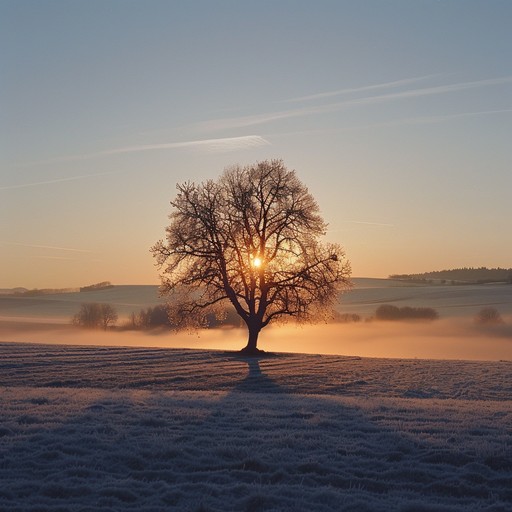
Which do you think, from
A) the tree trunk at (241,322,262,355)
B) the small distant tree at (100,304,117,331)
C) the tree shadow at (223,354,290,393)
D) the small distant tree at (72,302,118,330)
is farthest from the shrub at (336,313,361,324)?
the tree shadow at (223,354,290,393)

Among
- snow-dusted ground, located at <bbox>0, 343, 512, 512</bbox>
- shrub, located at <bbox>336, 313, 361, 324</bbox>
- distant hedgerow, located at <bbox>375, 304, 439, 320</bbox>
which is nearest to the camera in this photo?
snow-dusted ground, located at <bbox>0, 343, 512, 512</bbox>

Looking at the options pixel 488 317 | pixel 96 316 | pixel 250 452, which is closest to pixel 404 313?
pixel 488 317

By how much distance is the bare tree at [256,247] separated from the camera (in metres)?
39.9

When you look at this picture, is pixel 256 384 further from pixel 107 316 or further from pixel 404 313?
pixel 107 316

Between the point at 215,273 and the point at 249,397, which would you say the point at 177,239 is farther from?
the point at 249,397

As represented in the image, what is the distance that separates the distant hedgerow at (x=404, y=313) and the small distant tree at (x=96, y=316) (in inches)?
1515

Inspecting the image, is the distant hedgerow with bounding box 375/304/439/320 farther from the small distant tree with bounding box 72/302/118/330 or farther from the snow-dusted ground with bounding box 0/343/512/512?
the snow-dusted ground with bounding box 0/343/512/512

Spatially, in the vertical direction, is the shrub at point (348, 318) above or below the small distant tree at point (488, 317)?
above

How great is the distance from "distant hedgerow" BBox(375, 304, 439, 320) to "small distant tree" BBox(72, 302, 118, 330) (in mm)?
38475

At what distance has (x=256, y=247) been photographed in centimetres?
4094

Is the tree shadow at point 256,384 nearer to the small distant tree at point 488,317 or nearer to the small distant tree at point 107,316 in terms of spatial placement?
the small distant tree at point 488,317

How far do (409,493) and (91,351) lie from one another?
3257 cm

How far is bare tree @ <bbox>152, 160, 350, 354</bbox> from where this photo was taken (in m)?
39.9

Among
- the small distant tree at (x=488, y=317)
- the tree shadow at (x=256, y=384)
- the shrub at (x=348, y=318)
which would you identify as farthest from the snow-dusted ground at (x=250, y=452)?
the shrub at (x=348, y=318)
